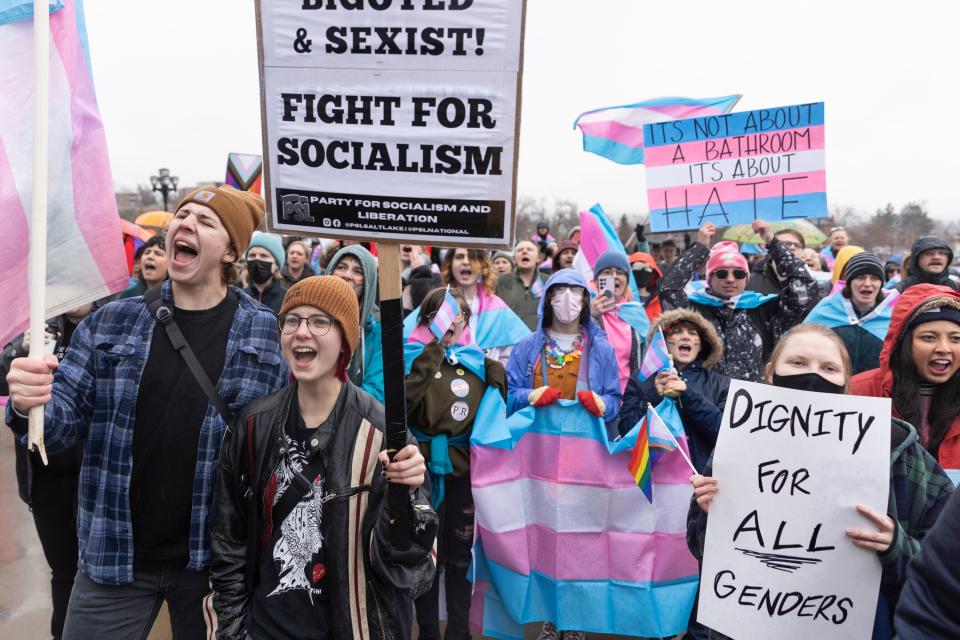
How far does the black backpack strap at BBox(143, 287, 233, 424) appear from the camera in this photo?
2312mm

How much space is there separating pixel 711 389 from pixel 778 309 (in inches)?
72.1

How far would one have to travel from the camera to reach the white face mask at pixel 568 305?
412 centimetres

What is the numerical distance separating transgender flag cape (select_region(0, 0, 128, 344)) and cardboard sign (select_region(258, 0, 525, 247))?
85cm

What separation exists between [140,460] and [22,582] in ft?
9.41

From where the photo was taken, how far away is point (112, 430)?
227cm

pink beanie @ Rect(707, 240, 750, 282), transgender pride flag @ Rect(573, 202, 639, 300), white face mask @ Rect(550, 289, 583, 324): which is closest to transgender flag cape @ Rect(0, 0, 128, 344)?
white face mask @ Rect(550, 289, 583, 324)

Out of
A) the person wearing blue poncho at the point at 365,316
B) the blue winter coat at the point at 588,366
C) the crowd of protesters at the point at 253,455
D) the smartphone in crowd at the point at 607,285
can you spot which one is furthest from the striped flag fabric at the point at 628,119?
the crowd of protesters at the point at 253,455

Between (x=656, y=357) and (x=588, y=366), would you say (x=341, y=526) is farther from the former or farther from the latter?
(x=588, y=366)

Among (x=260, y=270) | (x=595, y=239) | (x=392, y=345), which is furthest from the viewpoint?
(x=595, y=239)

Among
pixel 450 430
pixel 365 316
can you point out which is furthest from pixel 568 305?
pixel 365 316

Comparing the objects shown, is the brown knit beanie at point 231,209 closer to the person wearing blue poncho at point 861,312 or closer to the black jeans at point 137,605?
the black jeans at point 137,605

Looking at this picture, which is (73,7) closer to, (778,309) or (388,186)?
(388,186)

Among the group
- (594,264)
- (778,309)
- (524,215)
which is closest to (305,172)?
(594,264)

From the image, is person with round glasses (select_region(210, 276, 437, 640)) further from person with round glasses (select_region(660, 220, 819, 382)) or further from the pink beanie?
the pink beanie
